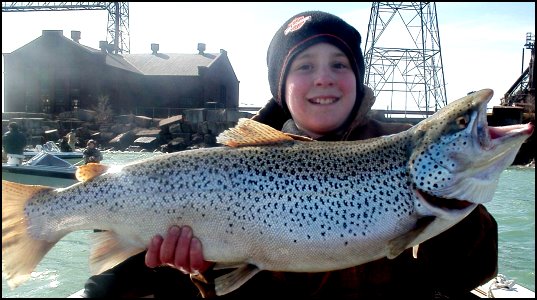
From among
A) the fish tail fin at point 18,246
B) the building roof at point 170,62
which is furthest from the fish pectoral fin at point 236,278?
the building roof at point 170,62

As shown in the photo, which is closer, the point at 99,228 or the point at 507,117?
the point at 99,228

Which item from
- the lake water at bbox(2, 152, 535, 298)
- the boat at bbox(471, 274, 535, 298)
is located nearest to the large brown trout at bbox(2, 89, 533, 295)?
the lake water at bbox(2, 152, 535, 298)

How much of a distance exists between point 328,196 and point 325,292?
0.73 metres

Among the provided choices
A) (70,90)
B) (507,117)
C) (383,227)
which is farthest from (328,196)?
(70,90)

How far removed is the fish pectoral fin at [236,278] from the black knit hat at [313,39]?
56.5 inches

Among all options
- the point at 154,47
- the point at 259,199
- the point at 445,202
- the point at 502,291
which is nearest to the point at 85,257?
the point at 502,291

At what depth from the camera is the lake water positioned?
7.72m

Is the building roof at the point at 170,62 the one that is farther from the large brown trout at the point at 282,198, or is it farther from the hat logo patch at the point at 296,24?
the large brown trout at the point at 282,198

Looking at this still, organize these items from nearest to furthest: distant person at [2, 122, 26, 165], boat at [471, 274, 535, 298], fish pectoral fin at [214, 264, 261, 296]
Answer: fish pectoral fin at [214, 264, 261, 296] < boat at [471, 274, 535, 298] < distant person at [2, 122, 26, 165]

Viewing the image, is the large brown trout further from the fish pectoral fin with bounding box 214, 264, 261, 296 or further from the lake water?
the lake water

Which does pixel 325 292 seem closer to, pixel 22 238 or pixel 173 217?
pixel 173 217

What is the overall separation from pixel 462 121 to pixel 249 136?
49.9 inches

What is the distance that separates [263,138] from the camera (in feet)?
10.7

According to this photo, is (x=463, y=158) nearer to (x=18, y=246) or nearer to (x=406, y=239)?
(x=406, y=239)
